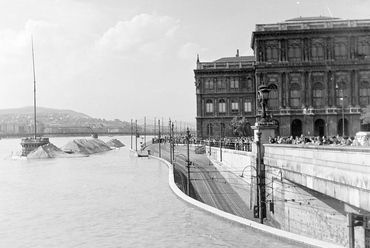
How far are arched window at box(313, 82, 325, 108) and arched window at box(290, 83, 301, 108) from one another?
8.73 ft

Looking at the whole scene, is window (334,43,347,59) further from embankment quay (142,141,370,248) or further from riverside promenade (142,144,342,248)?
embankment quay (142,141,370,248)

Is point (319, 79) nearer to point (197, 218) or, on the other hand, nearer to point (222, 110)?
point (222, 110)

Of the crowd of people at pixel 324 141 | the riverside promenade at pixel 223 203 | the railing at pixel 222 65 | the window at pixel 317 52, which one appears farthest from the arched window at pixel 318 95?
the crowd of people at pixel 324 141

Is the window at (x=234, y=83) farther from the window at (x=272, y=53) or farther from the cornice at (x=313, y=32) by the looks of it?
the cornice at (x=313, y=32)

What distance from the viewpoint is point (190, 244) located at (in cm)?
1580

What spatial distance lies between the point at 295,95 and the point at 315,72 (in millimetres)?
5362

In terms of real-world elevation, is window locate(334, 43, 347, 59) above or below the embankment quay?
above

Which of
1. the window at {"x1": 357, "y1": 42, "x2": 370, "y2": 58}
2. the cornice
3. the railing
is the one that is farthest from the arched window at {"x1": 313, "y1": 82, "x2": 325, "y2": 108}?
the railing

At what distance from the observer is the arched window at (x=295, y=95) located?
75875mm

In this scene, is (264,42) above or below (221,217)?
above

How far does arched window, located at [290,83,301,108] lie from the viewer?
7588 centimetres

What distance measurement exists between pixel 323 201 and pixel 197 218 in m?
6.19

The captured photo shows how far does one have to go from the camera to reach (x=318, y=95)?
75812mm

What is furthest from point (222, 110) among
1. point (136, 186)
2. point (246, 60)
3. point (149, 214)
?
point (149, 214)
